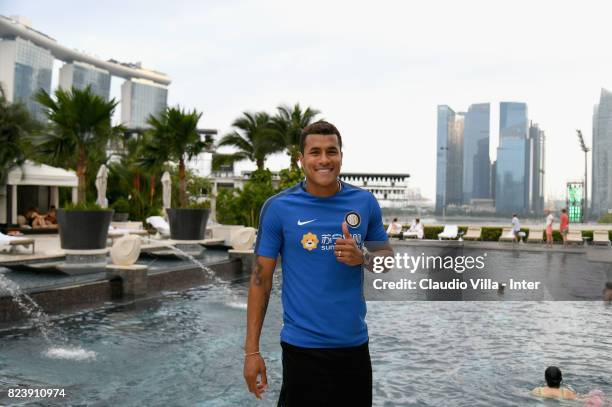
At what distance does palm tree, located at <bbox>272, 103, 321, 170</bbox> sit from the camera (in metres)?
28.1

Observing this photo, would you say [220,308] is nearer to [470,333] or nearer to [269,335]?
[269,335]

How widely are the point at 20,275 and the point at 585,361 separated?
815cm

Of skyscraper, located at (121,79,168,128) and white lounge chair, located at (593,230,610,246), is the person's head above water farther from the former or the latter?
skyscraper, located at (121,79,168,128)

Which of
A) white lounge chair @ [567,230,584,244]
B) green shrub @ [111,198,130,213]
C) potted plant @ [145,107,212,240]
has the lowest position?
white lounge chair @ [567,230,584,244]

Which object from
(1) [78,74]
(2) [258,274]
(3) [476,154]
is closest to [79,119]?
(2) [258,274]

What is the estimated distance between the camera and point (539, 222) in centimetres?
2964

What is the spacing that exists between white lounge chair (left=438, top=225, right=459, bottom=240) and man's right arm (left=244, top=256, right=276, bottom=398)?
75.7 feet

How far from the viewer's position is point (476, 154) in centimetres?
4750

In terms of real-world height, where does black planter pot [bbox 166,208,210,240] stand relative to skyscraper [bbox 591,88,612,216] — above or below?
below

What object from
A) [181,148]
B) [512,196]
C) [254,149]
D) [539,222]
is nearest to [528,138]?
[512,196]

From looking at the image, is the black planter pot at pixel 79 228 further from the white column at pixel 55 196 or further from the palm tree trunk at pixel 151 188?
the palm tree trunk at pixel 151 188

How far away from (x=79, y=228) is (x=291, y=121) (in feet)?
60.2

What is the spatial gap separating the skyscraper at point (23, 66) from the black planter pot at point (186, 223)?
11626 cm

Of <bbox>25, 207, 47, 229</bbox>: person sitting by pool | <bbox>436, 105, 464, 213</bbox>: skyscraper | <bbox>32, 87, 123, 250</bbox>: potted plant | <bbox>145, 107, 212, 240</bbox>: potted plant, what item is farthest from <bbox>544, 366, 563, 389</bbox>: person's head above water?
<bbox>436, 105, 464, 213</bbox>: skyscraper
